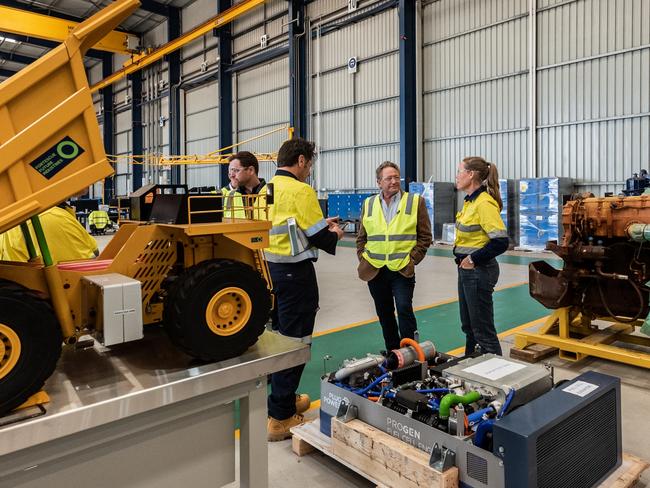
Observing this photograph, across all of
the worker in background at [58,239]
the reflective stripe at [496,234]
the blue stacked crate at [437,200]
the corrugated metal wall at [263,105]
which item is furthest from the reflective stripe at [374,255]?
the corrugated metal wall at [263,105]

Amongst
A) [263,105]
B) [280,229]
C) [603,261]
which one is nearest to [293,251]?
[280,229]

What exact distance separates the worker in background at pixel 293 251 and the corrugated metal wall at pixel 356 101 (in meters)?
13.1

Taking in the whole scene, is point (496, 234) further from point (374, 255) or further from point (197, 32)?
point (197, 32)

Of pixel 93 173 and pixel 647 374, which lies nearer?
pixel 93 173

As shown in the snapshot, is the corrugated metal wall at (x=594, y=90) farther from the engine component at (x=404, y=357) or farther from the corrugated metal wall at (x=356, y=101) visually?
the engine component at (x=404, y=357)

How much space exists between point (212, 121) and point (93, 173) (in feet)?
73.1

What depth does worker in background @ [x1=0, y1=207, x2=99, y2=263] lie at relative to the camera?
2.82 meters

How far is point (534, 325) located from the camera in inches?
225

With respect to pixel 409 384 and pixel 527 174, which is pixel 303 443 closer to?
pixel 409 384

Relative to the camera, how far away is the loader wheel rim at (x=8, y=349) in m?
1.33

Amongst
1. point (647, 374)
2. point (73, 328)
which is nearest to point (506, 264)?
point (647, 374)

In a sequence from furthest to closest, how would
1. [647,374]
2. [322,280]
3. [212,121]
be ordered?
[212,121]
[322,280]
[647,374]

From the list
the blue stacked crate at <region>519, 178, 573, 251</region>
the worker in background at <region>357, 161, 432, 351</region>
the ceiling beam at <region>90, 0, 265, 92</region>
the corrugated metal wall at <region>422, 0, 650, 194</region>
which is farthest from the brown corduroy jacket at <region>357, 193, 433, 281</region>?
the ceiling beam at <region>90, 0, 265, 92</region>

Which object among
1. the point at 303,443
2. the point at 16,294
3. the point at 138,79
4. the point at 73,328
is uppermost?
the point at 138,79
